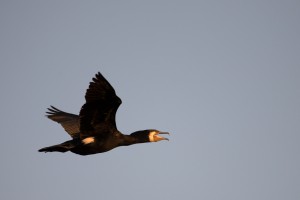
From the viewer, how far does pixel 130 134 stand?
1170 centimetres

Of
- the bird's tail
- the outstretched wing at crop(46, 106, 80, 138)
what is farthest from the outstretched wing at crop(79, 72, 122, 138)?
the outstretched wing at crop(46, 106, 80, 138)

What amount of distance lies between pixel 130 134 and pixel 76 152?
1442mm

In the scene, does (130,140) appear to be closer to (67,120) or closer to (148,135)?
(148,135)

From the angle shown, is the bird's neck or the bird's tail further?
the bird's neck

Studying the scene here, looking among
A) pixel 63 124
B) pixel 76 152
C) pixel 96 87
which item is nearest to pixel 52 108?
pixel 63 124

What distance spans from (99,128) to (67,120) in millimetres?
3092

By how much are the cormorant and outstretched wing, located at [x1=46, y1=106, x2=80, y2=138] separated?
5.51ft

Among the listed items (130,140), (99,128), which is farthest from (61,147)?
(130,140)

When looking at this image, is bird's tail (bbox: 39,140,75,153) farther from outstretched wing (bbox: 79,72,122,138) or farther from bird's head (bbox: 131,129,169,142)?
bird's head (bbox: 131,129,169,142)

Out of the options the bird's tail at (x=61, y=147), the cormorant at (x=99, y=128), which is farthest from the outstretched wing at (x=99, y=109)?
the bird's tail at (x=61, y=147)

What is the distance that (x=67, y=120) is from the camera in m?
13.8

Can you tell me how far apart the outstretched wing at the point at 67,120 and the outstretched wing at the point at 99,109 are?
70.2 inches

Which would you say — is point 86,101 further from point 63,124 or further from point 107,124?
point 63,124

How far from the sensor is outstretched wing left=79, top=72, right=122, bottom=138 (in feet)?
33.1
